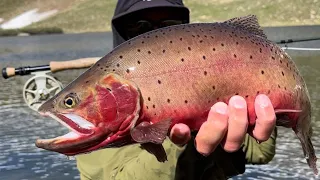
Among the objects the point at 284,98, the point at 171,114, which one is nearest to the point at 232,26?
the point at 284,98

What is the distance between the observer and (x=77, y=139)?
2117 millimetres

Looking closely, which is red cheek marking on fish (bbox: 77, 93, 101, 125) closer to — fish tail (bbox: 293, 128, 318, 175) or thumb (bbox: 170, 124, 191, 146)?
thumb (bbox: 170, 124, 191, 146)

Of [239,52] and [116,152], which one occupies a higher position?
[239,52]

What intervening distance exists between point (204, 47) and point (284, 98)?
16.8 inches

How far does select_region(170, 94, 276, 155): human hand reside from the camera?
7.44ft

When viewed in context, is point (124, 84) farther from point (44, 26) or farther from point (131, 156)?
point (44, 26)

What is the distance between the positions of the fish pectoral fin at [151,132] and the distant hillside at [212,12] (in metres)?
59.7

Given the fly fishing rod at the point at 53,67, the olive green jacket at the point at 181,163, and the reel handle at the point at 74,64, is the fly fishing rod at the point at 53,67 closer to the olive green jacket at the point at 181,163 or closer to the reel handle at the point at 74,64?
the reel handle at the point at 74,64

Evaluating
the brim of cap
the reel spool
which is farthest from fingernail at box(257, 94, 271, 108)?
the reel spool

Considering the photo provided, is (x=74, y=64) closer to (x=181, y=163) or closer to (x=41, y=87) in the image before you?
(x=41, y=87)

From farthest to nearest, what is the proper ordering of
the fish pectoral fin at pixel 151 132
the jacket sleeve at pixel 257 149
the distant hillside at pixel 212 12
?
the distant hillside at pixel 212 12, the jacket sleeve at pixel 257 149, the fish pectoral fin at pixel 151 132

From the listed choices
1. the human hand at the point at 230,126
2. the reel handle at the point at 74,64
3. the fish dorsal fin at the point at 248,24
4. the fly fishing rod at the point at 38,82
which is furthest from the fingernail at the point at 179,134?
the fly fishing rod at the point at 38,82

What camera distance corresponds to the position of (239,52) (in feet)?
7.80

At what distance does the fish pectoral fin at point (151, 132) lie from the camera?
6.82ft
